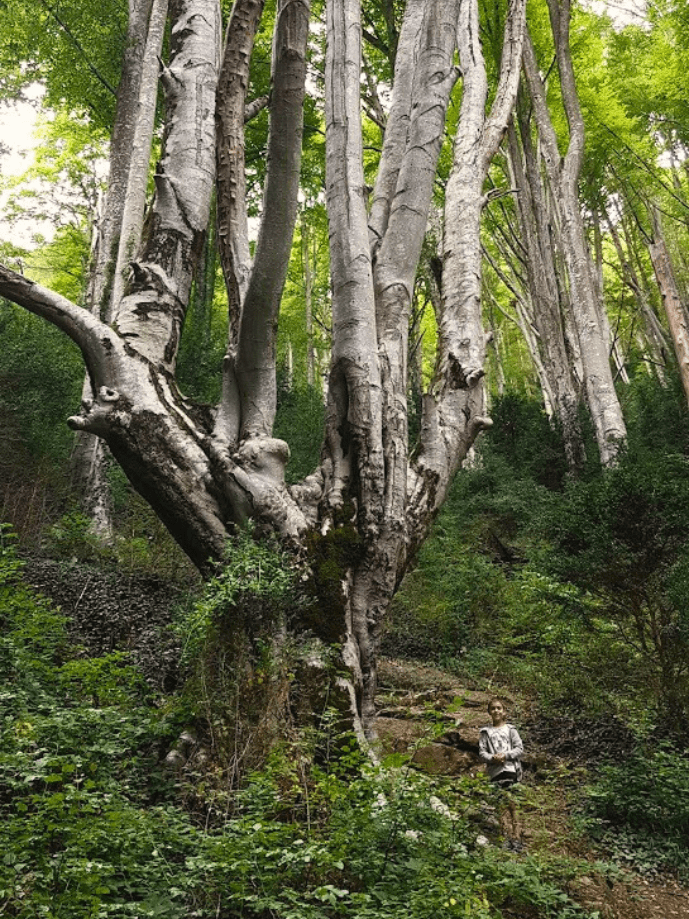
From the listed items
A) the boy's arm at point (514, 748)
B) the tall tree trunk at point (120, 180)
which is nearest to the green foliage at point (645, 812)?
the boy's arm at point (514, 748)

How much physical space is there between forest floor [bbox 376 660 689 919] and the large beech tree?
1.09 metres

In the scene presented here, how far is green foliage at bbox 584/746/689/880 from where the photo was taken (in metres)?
4.12

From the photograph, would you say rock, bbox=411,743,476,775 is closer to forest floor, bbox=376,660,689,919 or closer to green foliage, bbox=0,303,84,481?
forest floor, bbox=376,660,689,919

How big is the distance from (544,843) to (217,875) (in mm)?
2810

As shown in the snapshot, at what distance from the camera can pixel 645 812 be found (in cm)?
438

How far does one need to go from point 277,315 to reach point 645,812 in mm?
4008

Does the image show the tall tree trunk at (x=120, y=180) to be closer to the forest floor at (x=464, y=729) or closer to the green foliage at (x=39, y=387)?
the green foliage at (x=39, y=387)

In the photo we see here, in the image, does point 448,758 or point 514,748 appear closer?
point 514,748

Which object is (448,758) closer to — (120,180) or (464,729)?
(464,729)

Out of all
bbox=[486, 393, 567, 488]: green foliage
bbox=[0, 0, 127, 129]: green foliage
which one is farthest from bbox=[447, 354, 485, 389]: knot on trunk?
bbox=[0, 0, 127, 129]: green foliage

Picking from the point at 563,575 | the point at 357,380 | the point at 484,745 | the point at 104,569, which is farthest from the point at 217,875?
the point at 104,569

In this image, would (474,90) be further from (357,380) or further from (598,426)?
(598,426)

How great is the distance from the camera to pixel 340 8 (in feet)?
14.3

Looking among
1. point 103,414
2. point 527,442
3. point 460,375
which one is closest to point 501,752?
point 460,375
